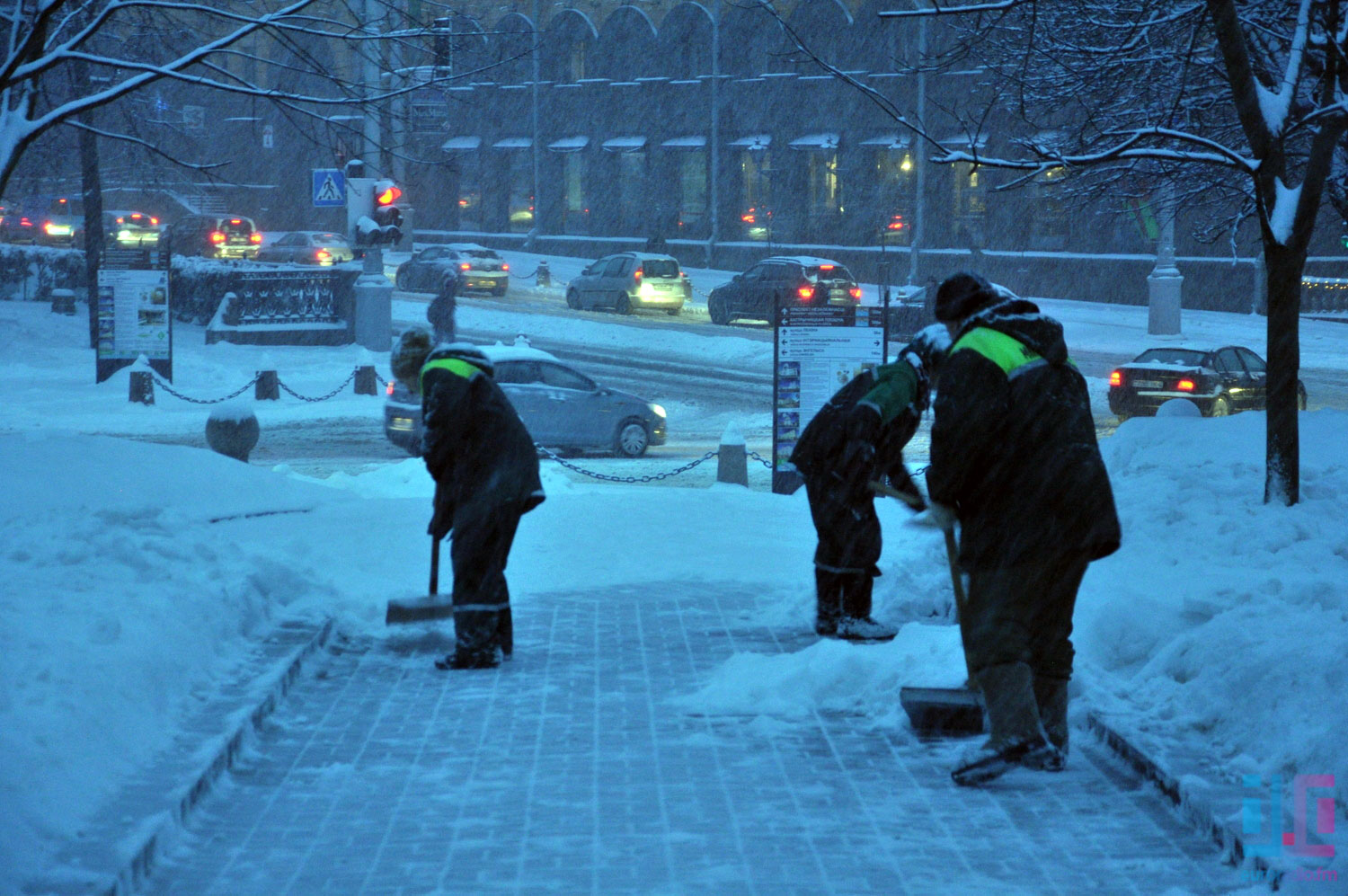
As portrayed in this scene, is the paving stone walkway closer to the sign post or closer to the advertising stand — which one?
the sign post

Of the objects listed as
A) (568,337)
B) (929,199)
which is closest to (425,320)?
(568,337)

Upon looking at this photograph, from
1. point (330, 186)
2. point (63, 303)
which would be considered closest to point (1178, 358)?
point (330, 186)

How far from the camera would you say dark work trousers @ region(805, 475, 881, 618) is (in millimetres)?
7699

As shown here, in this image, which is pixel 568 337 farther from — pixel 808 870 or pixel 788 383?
pixel 808 870

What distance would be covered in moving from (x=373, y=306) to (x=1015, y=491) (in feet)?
70.4

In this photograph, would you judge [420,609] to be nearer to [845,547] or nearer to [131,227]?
[845,547]

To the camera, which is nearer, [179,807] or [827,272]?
[179,807]

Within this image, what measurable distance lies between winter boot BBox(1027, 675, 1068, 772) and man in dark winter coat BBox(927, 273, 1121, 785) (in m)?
0.16

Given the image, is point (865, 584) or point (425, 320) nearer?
A: point (865, 584)

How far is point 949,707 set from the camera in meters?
6.01

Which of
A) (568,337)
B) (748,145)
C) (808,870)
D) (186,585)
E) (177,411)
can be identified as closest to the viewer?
(808,870)

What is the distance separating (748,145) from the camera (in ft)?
149

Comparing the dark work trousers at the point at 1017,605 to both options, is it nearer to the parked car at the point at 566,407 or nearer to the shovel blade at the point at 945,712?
the shovel blade at the point at 945,712

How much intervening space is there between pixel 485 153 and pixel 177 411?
32.3 meters
